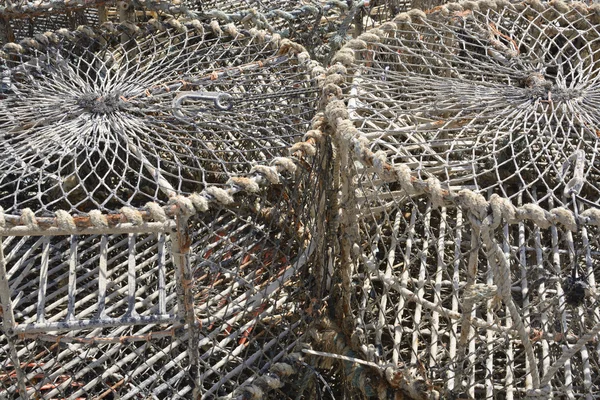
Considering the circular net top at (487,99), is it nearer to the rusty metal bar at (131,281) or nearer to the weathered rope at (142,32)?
the weathered rope at (142,32)

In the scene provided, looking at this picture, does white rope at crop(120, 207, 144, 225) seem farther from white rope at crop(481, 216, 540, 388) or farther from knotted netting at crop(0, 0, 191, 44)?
knotted netting at crop(0, 0, 191, 44)

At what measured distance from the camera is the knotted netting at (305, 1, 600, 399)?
1798mm

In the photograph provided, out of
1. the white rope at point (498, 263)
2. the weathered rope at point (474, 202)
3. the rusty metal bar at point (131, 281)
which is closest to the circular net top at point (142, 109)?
the rusty metal bar at point (131, 281)

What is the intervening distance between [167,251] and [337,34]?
3.30 feet

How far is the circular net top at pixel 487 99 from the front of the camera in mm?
1959

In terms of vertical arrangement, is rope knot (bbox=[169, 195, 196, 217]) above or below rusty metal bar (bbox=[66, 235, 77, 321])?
above

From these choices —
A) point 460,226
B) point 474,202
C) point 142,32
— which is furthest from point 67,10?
point 474,202

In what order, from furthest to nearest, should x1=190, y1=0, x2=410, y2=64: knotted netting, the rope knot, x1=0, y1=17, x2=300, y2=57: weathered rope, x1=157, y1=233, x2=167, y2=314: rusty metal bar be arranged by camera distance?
x1=190, y1=0, x2=410, y2=64: knotted netting < x1=0, y1=17, x2=300, y2=57: weathered rope < x1=157, y1=233, x2=167, y2=314: rusty metal bar < the rope knot

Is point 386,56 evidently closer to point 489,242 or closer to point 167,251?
point 167,251

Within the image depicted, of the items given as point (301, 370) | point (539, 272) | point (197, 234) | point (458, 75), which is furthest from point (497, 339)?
point (197, 234)

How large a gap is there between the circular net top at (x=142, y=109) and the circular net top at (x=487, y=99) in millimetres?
215

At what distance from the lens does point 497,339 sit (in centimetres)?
197

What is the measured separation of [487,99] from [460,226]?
347 millimetres

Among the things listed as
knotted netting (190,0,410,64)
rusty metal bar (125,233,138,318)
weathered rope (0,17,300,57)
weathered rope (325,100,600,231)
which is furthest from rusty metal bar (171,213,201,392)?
knotted netting (190,0,410,64)
